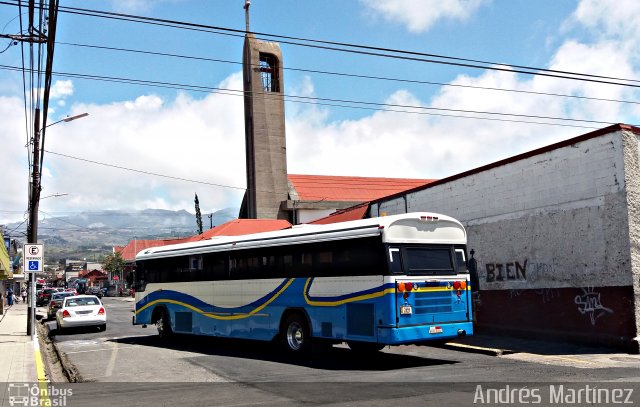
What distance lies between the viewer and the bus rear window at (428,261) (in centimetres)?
1327

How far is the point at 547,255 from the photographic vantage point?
1694 centimetres

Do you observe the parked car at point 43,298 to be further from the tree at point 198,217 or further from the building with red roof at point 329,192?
the tree at point 198,217

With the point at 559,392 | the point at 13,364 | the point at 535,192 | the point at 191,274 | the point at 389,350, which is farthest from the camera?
the point at 191,274

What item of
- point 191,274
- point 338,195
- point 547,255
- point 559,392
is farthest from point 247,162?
point 559,392

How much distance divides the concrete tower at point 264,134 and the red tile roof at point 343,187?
2123 mm

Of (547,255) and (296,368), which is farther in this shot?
(547,255)

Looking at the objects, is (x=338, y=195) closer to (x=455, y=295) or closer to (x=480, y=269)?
(x=480, y=269)

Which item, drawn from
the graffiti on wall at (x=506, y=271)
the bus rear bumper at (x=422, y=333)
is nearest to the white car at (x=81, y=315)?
the graffiti on wall at (x=506, y=271)

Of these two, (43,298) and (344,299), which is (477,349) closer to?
(344,299)

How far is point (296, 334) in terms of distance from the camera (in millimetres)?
15219

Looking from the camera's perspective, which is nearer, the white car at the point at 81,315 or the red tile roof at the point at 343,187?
the white car at the point at 81,315

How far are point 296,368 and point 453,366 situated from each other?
332 centimetres

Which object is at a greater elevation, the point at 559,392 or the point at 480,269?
the point at 480,269

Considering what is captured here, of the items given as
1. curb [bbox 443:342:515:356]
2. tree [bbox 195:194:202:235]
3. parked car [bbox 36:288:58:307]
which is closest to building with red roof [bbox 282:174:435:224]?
parked car [bbox 36:288:58:307]
